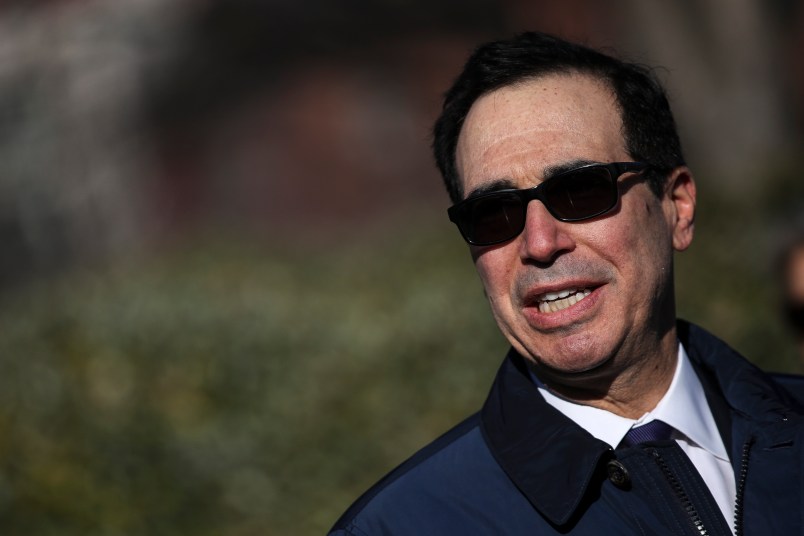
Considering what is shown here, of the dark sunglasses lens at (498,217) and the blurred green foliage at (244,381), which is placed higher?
the dark sunglasses lens at (498,217)

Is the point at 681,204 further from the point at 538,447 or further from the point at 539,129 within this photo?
the point at 538,447

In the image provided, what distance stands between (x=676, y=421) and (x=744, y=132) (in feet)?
23.6

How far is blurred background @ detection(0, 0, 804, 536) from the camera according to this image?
19.2ft

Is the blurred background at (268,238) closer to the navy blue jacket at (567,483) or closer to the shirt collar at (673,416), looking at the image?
Result: the shirt collar at (673,416)

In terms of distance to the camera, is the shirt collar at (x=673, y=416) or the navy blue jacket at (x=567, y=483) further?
the shirt collar at (x=673, y=416)

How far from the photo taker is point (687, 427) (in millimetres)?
2541

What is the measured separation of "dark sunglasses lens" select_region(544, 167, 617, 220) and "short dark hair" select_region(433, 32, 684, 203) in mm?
207

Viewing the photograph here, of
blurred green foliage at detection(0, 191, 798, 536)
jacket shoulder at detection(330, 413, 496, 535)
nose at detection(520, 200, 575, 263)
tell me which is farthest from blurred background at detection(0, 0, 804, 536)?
jacket shoulder at detection(330, 413, 496, 535)

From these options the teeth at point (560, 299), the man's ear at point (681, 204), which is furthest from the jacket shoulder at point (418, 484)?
the man's ear at point (681, 204)

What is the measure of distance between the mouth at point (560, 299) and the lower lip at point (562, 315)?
13mm

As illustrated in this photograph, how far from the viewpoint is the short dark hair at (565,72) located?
266 cm

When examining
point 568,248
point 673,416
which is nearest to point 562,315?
point 568,248

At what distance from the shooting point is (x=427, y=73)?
10.9 meters

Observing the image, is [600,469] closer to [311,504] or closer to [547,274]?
[547,274]
